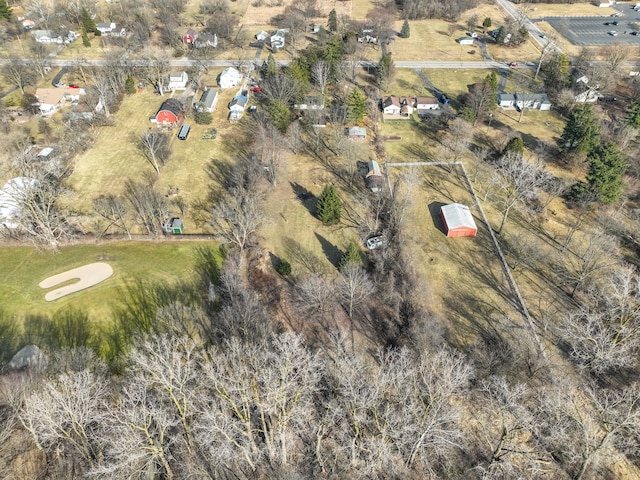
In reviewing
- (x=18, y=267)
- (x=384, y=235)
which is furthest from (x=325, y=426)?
(x=18, y=267)

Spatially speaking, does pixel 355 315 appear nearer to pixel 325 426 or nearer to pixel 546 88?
pixel 325 426

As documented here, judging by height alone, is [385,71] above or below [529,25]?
above

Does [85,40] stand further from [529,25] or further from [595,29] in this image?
[595,29]

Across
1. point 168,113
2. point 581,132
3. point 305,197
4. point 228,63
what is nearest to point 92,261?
point 305,197

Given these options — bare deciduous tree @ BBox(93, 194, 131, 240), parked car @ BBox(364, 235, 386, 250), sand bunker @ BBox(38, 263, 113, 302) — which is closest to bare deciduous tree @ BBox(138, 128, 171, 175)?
bare deciduous tree @ BBox(93, 194, 131, 240)

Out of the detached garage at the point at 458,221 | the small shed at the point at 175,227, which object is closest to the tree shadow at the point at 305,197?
the small shed at the point at 175,227

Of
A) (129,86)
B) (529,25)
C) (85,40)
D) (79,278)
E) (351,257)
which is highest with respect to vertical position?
(85,40)

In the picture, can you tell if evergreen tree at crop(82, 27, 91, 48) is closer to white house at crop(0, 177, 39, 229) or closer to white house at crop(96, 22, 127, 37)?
white house at crop(96, 22, 127, 37)
